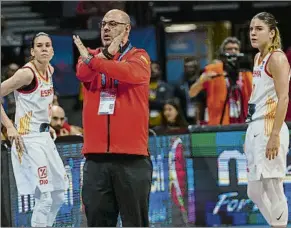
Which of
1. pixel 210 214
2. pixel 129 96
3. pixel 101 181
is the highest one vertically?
pixel 129 96

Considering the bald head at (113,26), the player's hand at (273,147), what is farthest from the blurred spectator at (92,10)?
the bald head at (113,26)

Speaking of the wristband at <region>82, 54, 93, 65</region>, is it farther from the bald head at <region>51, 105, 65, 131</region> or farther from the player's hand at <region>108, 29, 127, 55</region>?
the bald head at <region>51, 105, 65, 131</region>

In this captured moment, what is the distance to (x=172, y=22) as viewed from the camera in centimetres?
1452

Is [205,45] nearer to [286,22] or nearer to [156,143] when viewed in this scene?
[286,22]

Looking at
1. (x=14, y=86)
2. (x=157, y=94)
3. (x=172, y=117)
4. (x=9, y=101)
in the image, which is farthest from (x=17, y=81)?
(x=157, y=94)

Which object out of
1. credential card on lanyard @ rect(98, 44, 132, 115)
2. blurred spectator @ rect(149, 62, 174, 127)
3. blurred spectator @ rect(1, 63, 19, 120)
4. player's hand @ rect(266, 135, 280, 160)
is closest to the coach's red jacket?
credential card on lanyard @ rect(98, 44, 132, 115)

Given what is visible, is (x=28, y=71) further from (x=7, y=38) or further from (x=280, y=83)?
(x=7, y=38)

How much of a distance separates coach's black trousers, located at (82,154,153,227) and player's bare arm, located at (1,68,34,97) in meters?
1.50

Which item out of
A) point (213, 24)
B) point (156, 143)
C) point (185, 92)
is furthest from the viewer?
point (213, 24)

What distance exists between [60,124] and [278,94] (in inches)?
124

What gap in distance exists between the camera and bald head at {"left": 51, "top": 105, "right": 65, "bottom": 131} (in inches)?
409

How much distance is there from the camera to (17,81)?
8.73 meters

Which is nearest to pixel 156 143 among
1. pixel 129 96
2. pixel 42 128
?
pixel 42 128

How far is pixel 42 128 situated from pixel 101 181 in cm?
165
